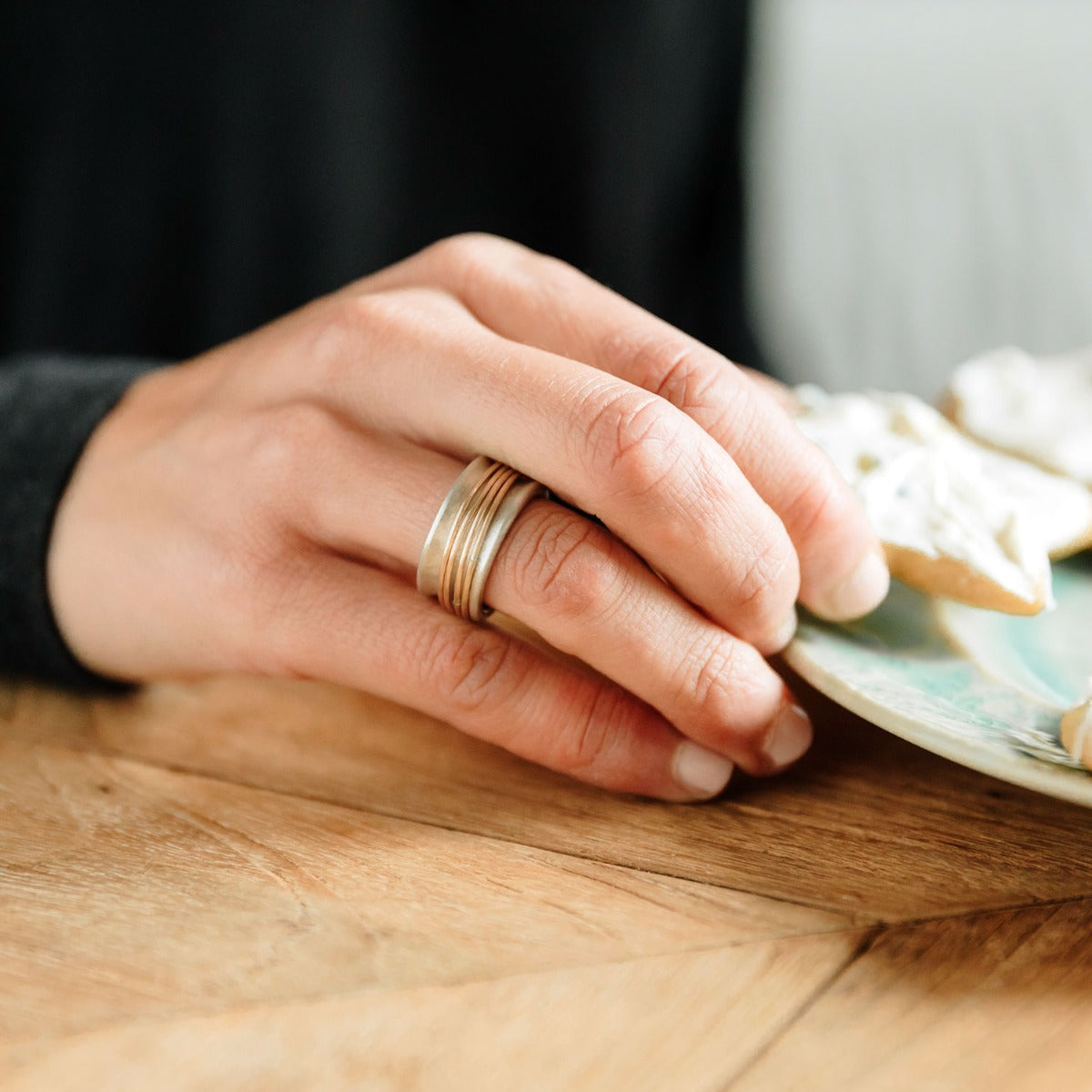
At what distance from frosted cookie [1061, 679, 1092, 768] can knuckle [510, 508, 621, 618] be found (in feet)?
0.61

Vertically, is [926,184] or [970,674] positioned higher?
[926,184]

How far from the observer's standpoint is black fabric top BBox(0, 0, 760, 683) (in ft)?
4.27

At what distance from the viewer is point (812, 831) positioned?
1.41 feet

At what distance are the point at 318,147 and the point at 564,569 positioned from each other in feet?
3.59

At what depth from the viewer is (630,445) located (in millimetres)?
436

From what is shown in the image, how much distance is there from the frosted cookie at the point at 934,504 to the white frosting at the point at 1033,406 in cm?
3

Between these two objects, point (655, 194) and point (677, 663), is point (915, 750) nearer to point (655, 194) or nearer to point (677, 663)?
point (677, 663)

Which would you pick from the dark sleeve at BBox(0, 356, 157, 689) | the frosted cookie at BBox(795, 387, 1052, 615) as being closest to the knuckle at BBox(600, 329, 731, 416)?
the frosted cookie at BBox(795, 387, 1052, 615)

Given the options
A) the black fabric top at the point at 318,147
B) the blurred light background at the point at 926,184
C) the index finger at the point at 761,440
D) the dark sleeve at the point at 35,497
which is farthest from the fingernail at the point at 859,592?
the blurred light background at the point at 926,184

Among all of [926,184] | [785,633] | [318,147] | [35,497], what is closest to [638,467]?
[785,633]

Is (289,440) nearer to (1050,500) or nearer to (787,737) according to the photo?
(787,737)

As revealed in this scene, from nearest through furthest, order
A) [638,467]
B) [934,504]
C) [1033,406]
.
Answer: [638,467] → [934,504] → [1033,406]

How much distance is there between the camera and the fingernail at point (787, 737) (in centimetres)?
47

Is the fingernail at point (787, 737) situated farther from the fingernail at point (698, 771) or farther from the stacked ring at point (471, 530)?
the stacked ring at point (471, 530)
